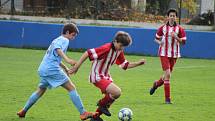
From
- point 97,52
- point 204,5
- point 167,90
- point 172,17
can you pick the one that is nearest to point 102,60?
point 97,52

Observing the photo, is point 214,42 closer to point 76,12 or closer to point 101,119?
point 76,12

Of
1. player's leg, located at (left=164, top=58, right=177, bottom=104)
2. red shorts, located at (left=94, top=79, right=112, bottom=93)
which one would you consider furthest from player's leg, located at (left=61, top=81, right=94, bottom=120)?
player's leg, located at (left=164, top=58, right=177, bottom=104)

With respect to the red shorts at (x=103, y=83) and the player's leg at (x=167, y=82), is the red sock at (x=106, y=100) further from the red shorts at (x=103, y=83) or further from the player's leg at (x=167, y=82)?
the player's leg at (x=167, y=82)

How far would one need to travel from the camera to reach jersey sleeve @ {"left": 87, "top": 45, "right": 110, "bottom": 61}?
10203 millimetres

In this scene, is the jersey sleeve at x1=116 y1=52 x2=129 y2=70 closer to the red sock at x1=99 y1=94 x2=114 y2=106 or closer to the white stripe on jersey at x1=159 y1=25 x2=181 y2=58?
the red sock at x1=99 y1=94 x2=114 y2=106

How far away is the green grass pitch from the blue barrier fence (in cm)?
449

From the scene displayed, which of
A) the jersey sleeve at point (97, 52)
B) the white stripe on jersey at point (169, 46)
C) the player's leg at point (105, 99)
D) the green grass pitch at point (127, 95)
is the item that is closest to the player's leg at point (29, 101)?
the green grass pitch at point (127, 95)

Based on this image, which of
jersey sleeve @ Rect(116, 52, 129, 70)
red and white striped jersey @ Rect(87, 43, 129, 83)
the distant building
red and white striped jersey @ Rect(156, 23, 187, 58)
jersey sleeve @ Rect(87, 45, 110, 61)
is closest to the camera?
jersey sleeve @ Rect(87, 45, 110, 61)

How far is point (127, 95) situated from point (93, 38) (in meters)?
14.2

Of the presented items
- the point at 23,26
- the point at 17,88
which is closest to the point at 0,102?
the point at 17,88

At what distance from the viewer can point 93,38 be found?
93.6 feet

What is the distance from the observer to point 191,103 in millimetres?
13477

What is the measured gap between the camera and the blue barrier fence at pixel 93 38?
1105 inches

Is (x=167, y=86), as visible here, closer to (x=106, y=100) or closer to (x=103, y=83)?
(x=106, y=100)
